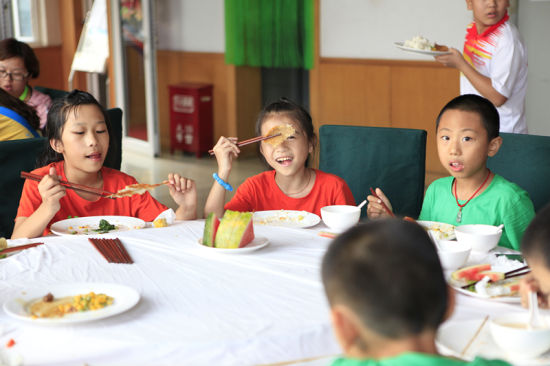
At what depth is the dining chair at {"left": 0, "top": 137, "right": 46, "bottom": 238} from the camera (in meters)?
2.67

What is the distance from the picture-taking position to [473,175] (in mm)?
2217

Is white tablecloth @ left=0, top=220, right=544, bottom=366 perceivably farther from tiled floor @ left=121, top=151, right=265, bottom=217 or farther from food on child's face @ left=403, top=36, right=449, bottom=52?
tiled floor @ left=121, top=151, right=265, bottom=217

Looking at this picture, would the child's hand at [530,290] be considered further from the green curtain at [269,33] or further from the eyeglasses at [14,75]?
the green curtain at [269,33]

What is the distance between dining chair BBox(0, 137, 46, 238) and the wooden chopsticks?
3.15 feet

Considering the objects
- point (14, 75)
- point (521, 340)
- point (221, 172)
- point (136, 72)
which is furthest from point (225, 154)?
point (136, 72)

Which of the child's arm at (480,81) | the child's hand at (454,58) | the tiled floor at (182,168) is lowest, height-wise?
the tiled floor at (182,168)

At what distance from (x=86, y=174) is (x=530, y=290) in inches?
65.2

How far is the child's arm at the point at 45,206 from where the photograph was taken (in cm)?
204

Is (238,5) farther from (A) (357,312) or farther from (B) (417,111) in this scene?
(A) (357,312)

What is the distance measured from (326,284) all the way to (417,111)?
190 inches

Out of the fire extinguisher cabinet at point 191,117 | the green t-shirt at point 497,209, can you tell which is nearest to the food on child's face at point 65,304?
the green t-shirt at point 497,209

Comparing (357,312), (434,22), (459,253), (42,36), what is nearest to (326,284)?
(357,312)

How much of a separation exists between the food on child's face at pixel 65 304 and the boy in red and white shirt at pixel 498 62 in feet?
7.22

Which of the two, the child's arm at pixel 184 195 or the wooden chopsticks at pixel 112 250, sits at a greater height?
the child's arm at pixel 184 195
